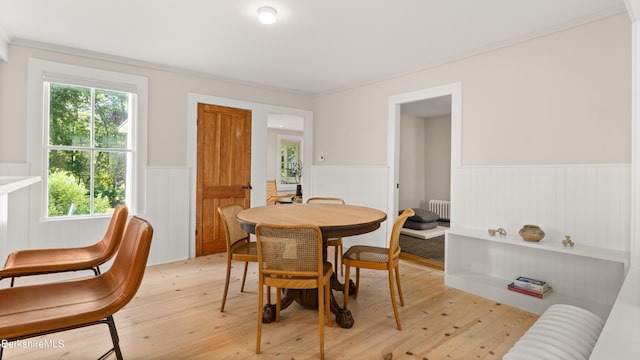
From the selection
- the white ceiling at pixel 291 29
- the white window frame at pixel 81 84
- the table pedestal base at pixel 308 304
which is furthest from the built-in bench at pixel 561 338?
the white window frame at pixel 81 84

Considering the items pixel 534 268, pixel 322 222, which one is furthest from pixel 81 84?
pixel 534 268

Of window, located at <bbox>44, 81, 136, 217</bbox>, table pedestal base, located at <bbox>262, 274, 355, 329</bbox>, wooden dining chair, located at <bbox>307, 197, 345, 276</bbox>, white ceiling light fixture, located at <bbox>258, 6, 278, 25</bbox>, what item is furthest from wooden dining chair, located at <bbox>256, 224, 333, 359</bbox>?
window, located at <bbox>44, 81, 136, 217</bbox>

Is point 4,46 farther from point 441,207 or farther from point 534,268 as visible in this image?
point 441,207

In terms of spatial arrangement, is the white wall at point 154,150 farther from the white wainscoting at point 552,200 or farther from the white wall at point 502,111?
the white wainscoting at point 552,200

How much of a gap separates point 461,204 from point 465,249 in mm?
472

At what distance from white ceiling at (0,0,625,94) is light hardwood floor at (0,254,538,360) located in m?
2.40

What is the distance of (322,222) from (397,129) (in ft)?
8.11

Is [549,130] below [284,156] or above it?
below

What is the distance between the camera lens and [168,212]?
411 cm

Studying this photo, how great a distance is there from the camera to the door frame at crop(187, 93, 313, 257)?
425 cm

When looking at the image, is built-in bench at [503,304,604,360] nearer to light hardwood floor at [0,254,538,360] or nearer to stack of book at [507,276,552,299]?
light hardwood floor at [0,254,538,360]

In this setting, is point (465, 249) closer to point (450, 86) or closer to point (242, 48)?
point (450, 86)

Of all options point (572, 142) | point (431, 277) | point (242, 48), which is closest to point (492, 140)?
point (572, 142)

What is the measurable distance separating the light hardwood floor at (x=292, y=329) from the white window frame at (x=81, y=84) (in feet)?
4.43
